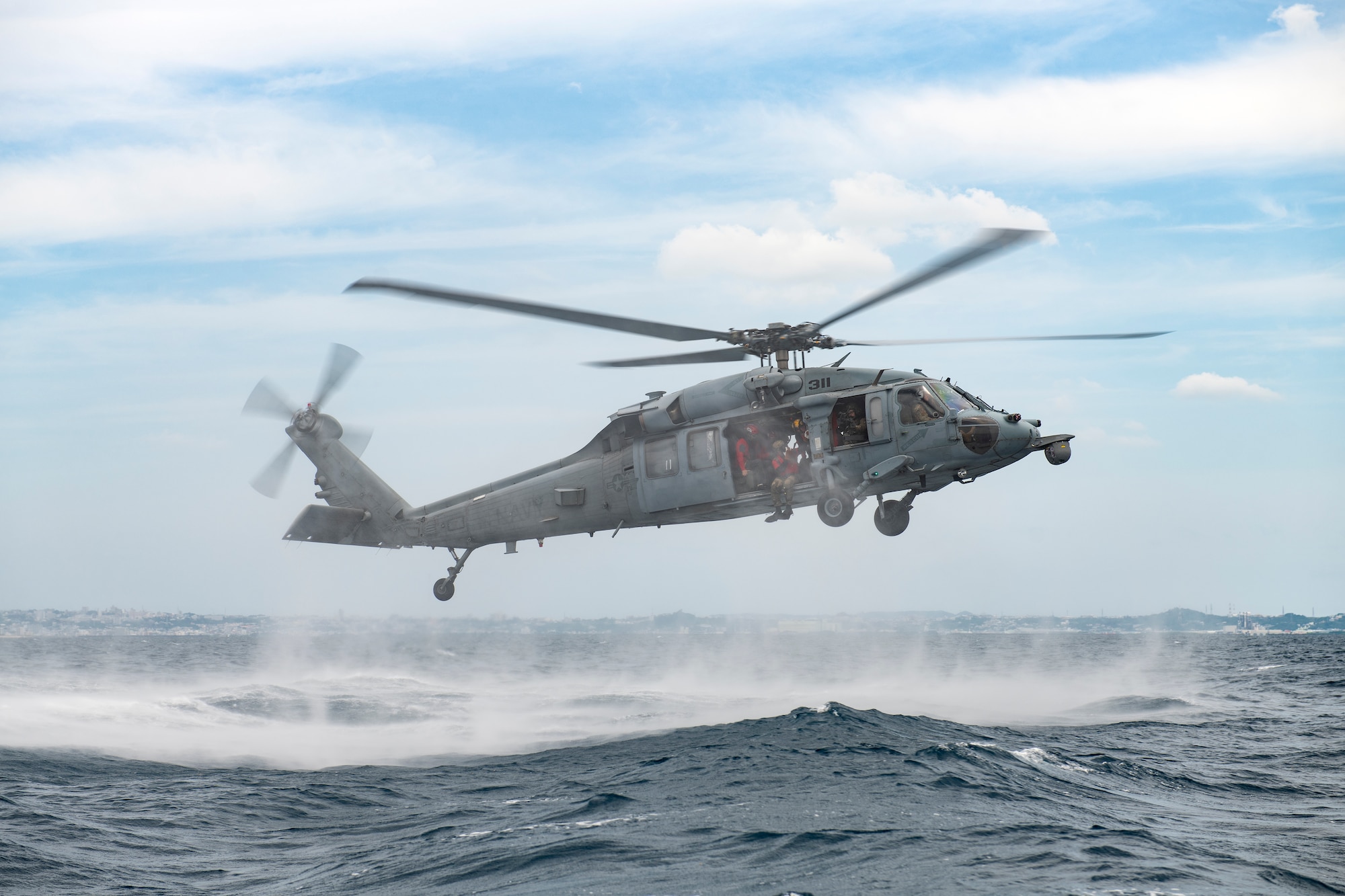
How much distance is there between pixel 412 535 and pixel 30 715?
14864 mm

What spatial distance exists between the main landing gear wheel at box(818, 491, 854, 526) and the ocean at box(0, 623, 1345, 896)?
4466mm

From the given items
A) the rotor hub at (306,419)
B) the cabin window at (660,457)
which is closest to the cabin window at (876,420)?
the cabin window at (660,457)

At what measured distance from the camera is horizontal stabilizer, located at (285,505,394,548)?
22781 millimetres

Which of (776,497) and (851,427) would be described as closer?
(851,427)

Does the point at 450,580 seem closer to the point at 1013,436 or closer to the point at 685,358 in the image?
the point at 685,358

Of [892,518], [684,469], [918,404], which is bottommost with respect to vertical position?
[892,518]

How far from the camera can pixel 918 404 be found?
17484 millimetres

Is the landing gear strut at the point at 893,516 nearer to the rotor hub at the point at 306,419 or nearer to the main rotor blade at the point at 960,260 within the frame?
the main rotor blade at the point at 960,260

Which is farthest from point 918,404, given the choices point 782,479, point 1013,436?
point 782,479

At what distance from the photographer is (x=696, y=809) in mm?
15211

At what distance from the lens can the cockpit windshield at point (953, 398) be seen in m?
17.5

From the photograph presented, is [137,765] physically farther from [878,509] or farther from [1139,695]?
[1139,695]

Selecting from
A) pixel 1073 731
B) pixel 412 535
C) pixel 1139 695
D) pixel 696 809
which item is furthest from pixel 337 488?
pixel 1139 695

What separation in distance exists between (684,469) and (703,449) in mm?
552
